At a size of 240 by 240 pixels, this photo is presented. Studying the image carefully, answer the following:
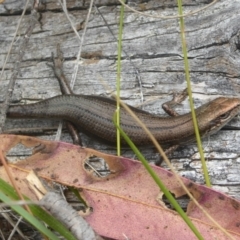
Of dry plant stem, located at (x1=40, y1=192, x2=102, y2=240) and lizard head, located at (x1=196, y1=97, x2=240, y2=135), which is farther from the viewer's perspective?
lizard head, located at (x1=196, y1=97, x2=240, y2=135)

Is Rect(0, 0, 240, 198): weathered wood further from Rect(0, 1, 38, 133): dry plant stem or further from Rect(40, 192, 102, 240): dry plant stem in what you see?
Rect(40, 192, 102, 240): dry plant stem

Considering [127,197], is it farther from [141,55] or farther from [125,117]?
[141,55]

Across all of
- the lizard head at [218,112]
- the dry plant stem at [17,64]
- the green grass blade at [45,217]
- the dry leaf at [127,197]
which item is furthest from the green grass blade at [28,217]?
the lizard head at [218,112]

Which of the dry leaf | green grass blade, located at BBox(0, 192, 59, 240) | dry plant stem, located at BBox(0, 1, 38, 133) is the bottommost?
the dry leaf

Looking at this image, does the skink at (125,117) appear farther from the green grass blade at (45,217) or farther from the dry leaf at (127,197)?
the green grass blade at (45,217)

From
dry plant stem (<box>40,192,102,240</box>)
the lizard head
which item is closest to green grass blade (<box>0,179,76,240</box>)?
dry plant stem (<box>40,192,102,240</box>)

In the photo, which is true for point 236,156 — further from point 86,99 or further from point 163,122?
point 86,99

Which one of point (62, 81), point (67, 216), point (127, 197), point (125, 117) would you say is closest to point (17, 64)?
point (62, 81)
